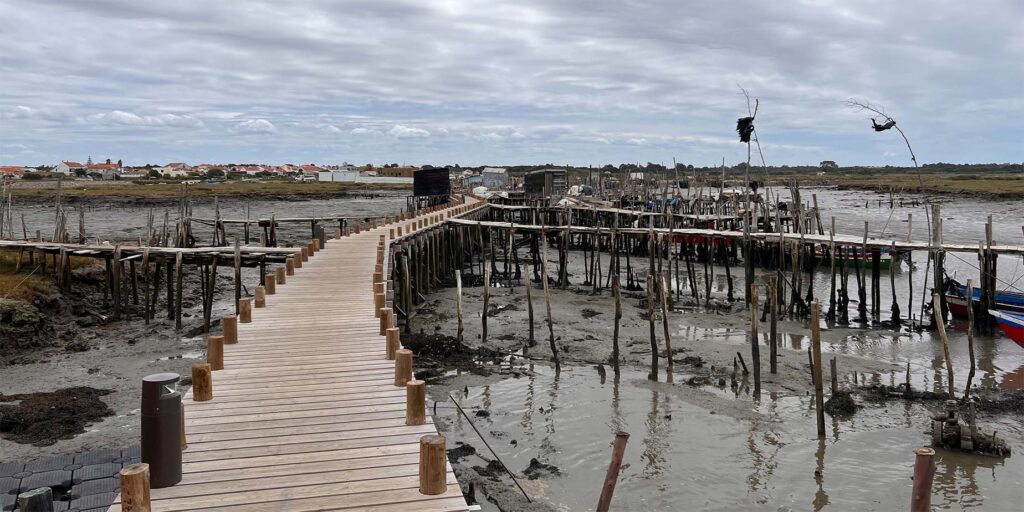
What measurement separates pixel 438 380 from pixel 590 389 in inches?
120

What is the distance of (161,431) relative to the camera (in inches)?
215

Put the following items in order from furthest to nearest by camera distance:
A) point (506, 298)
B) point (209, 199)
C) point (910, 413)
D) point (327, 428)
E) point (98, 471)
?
1. point (209, 199)
2. point (506, 298)
3. point (910, 413)
4. point (98, 471)
5. point (327, 428)

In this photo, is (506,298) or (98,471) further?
(506,298)

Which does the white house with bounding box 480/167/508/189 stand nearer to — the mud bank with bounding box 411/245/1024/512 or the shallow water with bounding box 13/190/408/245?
the shallow water with bounding box 13/190/408/245

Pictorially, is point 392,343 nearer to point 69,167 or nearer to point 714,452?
point 714,452

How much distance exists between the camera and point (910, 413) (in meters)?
13.1

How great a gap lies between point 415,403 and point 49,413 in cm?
884

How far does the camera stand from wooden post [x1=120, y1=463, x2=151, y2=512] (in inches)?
185

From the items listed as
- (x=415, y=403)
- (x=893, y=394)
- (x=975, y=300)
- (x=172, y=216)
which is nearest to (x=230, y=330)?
(x=415, y=403)

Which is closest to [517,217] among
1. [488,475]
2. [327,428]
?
[488,475]

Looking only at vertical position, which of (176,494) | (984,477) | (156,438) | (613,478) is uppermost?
(156,438)

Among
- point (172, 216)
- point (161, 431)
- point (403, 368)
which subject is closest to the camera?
point (161, 431)

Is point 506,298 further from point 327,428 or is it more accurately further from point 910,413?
A: point 327,428

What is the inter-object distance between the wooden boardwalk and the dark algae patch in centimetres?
357
